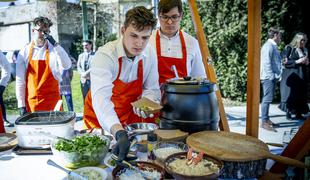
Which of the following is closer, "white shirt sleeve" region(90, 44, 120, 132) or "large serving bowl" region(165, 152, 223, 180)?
"large serving bowl" region(165, 152, 223, 180)

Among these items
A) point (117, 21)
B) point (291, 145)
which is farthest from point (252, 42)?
point (117, 21)

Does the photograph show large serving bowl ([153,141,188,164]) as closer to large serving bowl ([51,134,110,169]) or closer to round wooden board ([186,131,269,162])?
round wooden board ([186,131,269,162])

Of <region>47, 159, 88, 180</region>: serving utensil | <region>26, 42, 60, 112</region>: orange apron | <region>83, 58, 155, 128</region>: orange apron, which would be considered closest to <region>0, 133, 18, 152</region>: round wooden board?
<region>47, 159, 88, 180</region>: serving utensil

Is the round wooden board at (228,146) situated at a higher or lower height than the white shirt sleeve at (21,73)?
lower

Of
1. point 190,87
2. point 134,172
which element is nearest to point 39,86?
point 190,87

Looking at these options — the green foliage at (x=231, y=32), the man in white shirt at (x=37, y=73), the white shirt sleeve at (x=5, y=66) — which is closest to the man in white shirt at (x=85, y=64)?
the white shirt sleeve at (x=5, y=66)

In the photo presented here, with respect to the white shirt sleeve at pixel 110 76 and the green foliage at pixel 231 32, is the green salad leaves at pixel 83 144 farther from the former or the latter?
the green foliage at pixel 231 32

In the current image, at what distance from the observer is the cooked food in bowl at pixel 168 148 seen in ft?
4.83

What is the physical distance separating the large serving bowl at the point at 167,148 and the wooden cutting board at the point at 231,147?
4 cm

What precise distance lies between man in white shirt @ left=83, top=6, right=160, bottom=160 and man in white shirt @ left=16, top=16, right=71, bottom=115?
5.86ft

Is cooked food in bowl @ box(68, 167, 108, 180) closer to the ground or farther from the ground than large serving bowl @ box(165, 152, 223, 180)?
closer to the ground

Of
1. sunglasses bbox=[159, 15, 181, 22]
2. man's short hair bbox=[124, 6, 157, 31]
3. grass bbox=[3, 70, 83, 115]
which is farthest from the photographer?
grass bbox=[3, 70, 83, 115]

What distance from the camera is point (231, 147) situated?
147 centimetres

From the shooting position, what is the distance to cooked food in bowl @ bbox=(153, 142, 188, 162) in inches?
58.0
